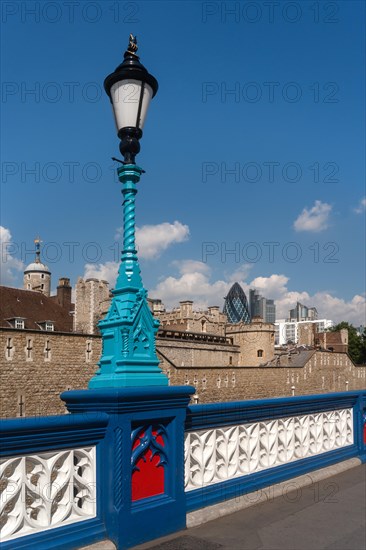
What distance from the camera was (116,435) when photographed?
13.7ft

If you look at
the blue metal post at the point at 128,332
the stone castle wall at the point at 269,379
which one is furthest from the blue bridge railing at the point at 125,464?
the stone castle wall at the point at 269,379

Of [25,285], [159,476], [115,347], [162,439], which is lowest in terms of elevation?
[159,476]

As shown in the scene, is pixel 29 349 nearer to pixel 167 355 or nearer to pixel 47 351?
pixel 47 351

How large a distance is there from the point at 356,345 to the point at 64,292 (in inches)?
2168

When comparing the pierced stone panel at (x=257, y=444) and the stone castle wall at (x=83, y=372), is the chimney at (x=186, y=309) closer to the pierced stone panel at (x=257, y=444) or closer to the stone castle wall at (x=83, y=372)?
the stone castle wall at (x=83, y=372)

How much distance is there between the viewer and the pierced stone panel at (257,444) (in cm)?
512

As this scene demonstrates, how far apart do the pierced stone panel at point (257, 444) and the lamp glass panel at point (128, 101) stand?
9.17 feet

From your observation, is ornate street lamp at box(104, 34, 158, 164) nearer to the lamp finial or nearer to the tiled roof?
the lamp finial

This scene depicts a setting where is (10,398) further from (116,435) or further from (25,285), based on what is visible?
(25,285)

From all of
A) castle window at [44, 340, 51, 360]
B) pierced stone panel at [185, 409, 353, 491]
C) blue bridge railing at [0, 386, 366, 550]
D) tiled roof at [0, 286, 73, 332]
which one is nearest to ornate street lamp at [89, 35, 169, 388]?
blue bridge railing at [0, 386, 366, 550]

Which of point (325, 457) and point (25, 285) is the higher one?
point (25, 285)

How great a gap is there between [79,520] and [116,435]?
2.03ft

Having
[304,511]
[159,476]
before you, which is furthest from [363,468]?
[159,476]

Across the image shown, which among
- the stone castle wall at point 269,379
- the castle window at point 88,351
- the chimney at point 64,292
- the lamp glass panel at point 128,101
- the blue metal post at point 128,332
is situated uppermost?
the chimney at point 64,292
